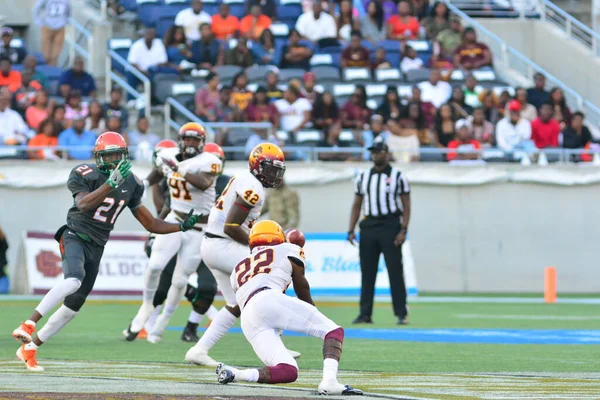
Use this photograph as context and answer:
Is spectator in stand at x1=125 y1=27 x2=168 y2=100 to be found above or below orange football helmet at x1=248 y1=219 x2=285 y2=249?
above

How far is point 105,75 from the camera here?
2405 centimetres

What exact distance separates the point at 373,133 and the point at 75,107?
505 cm

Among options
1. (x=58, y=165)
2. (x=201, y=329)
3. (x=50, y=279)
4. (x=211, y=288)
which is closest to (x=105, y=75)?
(x=58, y=165)

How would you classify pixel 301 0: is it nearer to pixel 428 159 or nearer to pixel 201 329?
pixel 428 159

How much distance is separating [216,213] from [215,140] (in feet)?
34.7

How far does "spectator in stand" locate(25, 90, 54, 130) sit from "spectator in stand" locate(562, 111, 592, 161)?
9111 mm

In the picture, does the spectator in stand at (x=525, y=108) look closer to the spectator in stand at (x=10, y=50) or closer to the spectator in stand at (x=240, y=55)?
the spectator in stand at (x=240, y=55)

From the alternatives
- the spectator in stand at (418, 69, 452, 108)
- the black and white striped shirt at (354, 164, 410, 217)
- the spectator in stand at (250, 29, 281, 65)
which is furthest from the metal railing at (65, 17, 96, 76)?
the black and white striped shirt at (354, 164, 410, 217)

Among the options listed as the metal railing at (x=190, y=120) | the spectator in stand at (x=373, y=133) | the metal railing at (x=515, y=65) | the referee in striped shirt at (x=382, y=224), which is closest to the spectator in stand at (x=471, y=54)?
the metal railing at (x=515, y=65)

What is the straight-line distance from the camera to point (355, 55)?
79.3ft

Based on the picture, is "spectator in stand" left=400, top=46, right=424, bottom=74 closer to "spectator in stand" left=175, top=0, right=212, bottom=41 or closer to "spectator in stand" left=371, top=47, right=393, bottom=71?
"spectator in stand" left=371, top=47, right=393, bottom=71

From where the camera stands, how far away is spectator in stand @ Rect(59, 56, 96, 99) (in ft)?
72.6

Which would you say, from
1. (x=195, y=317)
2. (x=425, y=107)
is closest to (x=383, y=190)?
Result: (x=195, y=317)

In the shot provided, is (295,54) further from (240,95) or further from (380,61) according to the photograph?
(240,95)
